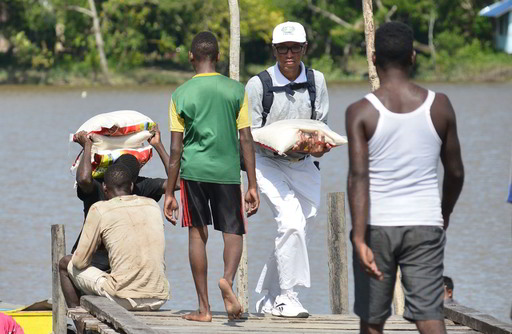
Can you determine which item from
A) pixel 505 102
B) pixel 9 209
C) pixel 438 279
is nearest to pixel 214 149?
pixel 438 279

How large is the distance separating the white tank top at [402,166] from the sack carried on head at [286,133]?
2.21 meters

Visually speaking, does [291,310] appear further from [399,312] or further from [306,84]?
[399,312]

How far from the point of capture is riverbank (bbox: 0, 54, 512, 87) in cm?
6091

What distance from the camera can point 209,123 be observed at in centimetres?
706

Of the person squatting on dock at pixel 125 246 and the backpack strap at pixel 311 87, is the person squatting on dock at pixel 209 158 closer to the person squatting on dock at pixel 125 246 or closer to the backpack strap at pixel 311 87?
the person squatting on dock at pixel 125 246

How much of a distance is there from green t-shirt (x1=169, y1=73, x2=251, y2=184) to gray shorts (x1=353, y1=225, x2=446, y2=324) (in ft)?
6.01

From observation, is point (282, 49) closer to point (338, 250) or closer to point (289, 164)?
point (289, 164)

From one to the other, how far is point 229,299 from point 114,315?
0.67 meters

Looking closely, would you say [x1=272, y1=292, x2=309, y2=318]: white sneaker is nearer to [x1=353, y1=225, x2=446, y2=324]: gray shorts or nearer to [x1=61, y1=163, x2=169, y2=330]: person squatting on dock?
[x1=61, y1=163, x2=169, y2=330]: person squatting on dock

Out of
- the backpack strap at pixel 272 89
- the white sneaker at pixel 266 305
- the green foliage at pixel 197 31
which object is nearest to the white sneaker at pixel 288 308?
the white sneaker at pixel 266 305

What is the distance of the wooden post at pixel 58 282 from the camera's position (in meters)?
9.31

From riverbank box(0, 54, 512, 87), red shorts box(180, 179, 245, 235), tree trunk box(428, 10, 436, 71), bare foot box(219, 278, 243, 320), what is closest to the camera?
bare foot box(219, 278, 243, 320)

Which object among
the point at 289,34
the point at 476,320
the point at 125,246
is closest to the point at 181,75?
the point at 289,34

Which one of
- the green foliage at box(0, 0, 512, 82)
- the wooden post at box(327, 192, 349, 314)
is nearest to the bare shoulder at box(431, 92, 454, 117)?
the wooden post at box(327, 192, 349, 314)
